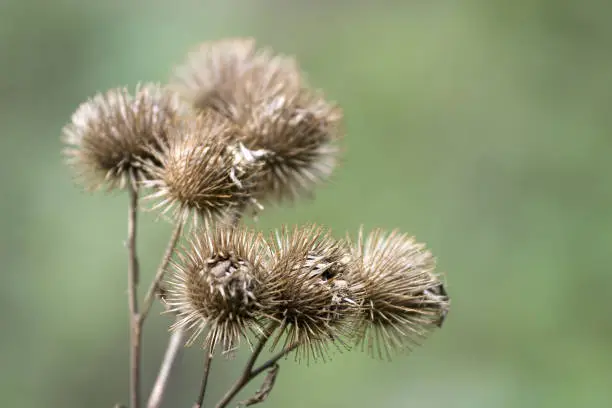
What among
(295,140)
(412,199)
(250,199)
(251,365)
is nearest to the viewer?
(251,365)

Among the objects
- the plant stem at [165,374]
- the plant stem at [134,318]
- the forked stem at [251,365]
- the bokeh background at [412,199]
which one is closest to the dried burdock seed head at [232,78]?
the plant stem at [134,318]

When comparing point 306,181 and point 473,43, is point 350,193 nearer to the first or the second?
point 473,43

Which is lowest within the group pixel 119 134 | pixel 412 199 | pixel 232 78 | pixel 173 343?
pixel 173 343

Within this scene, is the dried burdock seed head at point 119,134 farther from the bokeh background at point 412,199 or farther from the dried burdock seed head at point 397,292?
the bokeh background at point 412,199

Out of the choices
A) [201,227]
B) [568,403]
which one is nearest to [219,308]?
[201,227]

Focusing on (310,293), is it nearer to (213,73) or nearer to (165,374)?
(165,374)

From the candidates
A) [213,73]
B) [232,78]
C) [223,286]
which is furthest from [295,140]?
[223,286]
